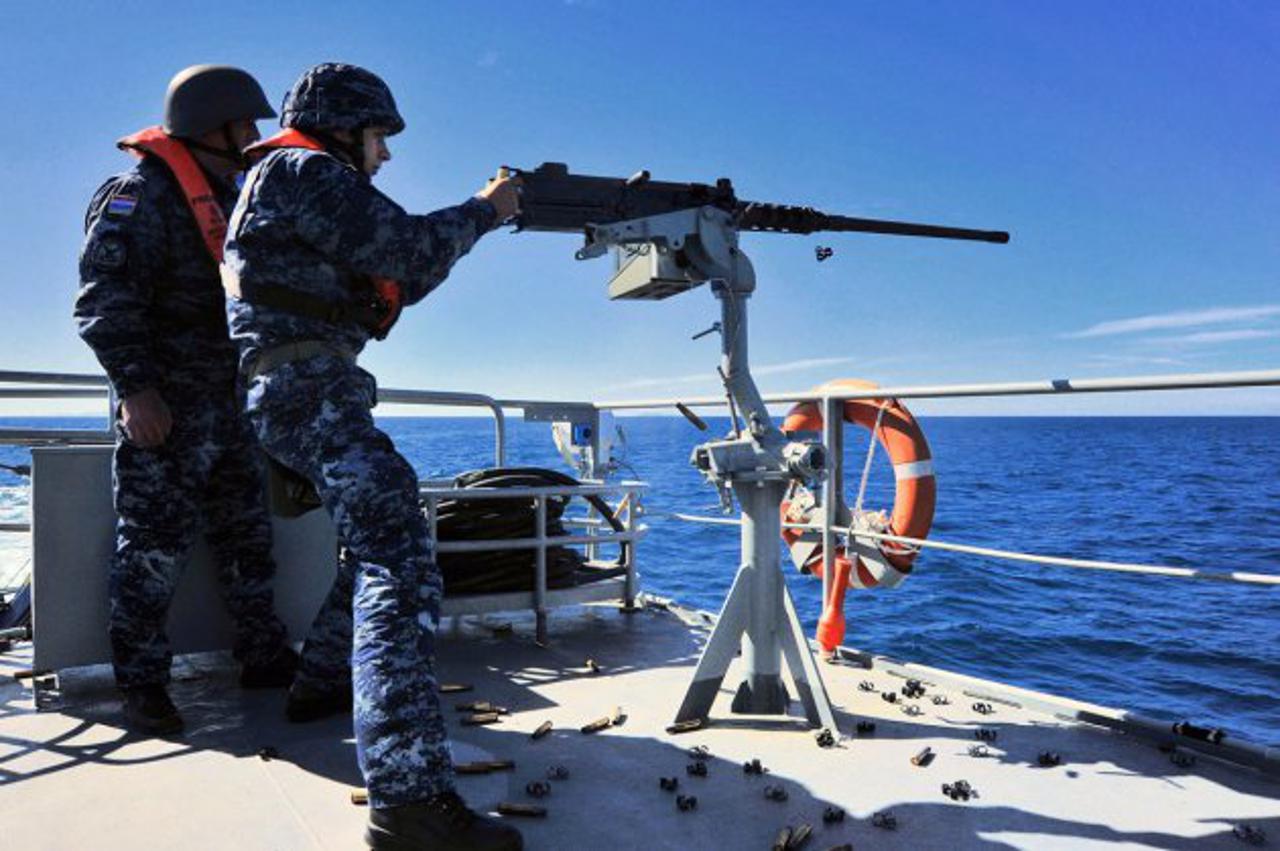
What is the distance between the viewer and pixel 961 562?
1616cm

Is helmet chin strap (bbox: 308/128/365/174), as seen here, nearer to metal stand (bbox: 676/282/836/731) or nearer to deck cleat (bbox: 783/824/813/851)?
metal stand (bbox: 676/282/836/731)

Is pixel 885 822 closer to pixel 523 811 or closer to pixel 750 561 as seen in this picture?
pixel 523 811

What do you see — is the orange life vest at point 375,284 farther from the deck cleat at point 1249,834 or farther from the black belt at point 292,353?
the deck cleat at point 1249,834

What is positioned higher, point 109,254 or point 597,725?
point 109,254

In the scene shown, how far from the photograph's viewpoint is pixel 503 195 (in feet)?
7.47

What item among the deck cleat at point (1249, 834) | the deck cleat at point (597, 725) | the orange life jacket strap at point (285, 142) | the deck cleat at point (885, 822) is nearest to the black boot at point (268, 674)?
the deck cleat at point (597, 725)

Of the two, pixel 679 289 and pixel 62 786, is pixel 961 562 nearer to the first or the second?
pixel 679 289

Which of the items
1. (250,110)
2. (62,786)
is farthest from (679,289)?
(62,786)

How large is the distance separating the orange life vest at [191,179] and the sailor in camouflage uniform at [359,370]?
0.68m

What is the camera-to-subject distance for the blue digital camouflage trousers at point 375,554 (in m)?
1.79

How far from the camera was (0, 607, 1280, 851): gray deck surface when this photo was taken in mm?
1946

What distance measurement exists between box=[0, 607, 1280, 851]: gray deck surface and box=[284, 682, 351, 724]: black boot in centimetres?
6

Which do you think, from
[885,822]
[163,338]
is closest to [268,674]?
[163,338]

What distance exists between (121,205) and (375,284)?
1141 millimetres
